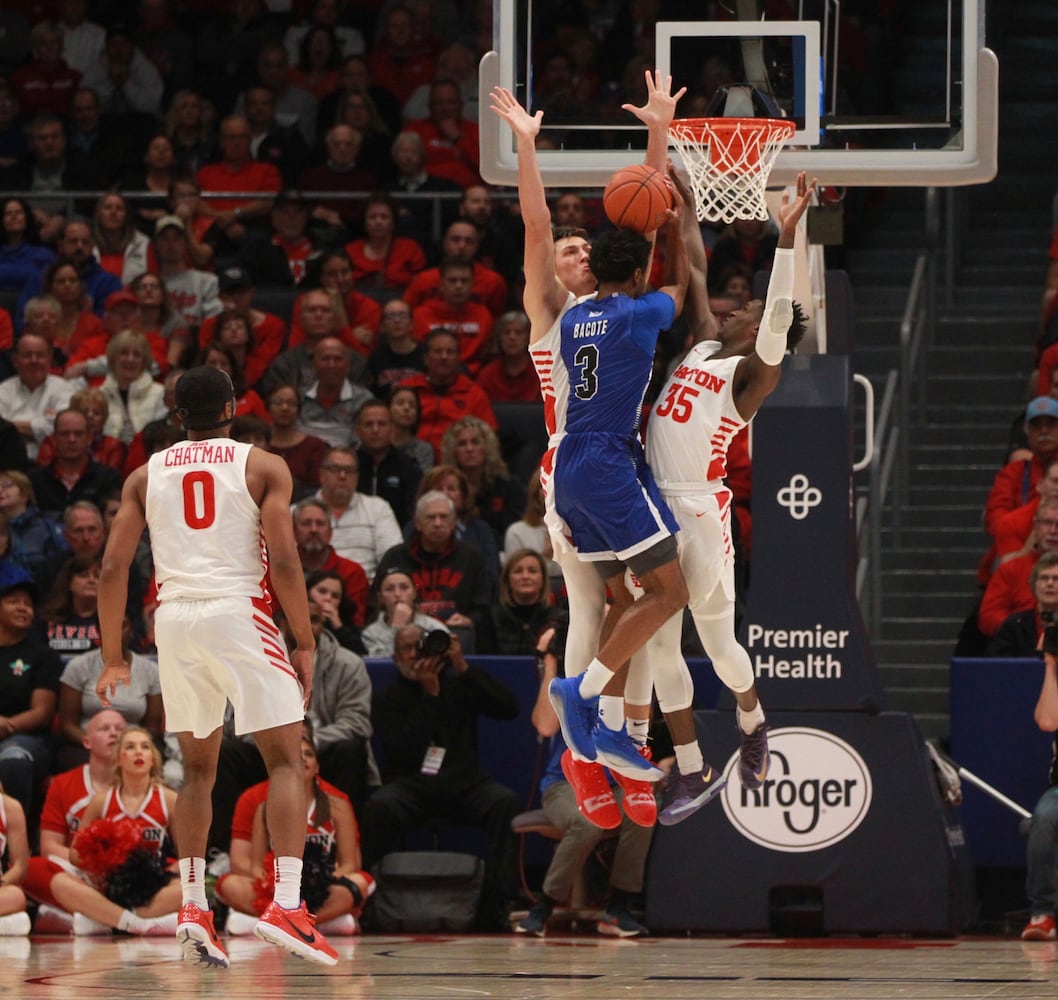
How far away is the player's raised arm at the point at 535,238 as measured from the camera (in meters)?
8.59

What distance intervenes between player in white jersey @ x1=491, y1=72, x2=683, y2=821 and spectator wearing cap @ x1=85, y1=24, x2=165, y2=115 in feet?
35.8

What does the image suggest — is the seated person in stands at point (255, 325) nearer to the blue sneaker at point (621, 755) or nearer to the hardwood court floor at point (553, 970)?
the hardwood court floor at point (553, 970)

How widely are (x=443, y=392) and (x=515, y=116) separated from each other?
6.85 m

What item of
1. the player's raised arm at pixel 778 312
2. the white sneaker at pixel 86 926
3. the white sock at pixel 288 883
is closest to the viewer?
the player's raised arm at pixel 778 312

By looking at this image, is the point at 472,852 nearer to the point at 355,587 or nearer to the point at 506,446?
the point at 355,587

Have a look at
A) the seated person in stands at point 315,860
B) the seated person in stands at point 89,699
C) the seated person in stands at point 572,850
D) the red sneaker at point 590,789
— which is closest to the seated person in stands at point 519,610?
the seated person in stands at point 572,850

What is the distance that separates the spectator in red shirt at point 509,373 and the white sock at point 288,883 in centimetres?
716

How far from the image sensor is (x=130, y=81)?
19.3 m

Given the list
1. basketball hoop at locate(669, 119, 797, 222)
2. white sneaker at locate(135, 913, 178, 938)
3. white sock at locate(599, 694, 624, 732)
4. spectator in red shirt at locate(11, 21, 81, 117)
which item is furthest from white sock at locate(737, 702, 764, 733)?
spectator in red shirt at locate(11, 21, 81, 117)

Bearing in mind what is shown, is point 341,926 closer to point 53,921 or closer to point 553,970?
point 53,921

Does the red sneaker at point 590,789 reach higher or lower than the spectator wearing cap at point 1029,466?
lower

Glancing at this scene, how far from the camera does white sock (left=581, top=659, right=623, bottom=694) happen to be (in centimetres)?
860

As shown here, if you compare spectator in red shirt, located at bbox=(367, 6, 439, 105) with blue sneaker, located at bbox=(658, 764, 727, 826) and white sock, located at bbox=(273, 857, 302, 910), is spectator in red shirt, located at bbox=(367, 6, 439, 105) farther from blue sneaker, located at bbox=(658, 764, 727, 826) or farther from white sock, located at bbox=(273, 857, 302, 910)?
white sock, located at bbox=(273, 857, 302, 910)

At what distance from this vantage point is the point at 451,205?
17844 mm
